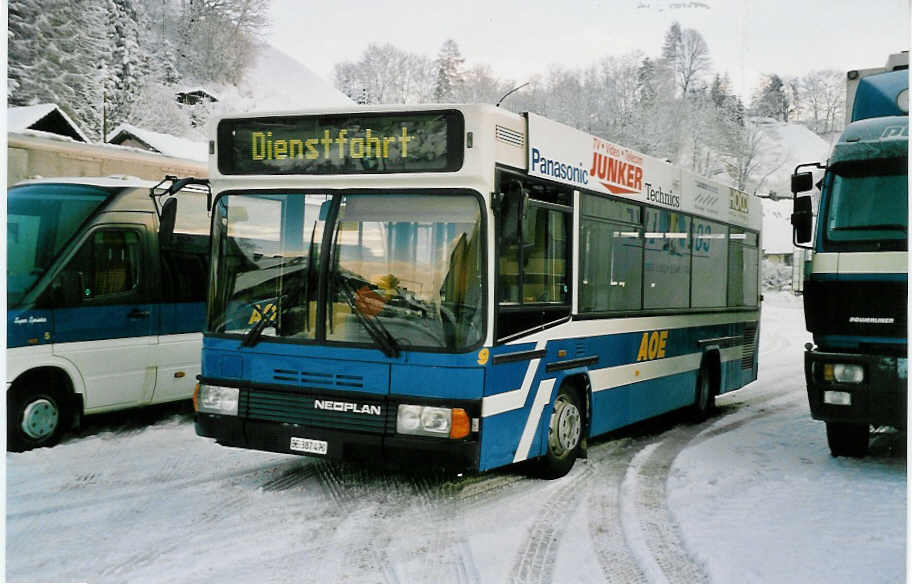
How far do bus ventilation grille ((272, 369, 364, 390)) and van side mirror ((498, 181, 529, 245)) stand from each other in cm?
138

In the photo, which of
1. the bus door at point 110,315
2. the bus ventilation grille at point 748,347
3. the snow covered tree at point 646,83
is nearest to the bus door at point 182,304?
the bus door at point 110,315

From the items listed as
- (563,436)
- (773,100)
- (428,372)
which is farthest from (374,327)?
(773,100)

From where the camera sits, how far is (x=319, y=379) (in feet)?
20.1

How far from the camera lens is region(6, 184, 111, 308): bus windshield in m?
8.01

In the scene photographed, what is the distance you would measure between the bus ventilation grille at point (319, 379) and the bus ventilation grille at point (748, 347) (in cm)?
734

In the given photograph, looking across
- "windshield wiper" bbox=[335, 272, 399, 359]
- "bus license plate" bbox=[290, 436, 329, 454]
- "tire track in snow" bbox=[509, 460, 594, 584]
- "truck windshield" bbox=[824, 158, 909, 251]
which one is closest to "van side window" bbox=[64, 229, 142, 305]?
"bus license plate" bbox=[290, 436, 329, 454]

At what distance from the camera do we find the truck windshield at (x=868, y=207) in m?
7.02

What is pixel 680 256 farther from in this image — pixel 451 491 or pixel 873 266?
pixel 451 491

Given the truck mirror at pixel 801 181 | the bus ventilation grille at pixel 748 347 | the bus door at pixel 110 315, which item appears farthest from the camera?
the bus ventilation grille at pixel 748 347

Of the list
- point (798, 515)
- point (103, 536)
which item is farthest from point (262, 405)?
point (798, 515)

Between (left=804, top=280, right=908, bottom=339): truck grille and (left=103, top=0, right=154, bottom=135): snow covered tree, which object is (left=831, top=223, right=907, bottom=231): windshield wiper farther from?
(left=103, top=0, right=154, bottom=135): snow covered tree

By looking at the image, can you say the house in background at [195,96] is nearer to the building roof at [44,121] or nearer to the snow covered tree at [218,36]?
the snow covered tree at [218,36]

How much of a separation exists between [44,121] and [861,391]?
25.3ft

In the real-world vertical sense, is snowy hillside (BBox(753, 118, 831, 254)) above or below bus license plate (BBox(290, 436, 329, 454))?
above
